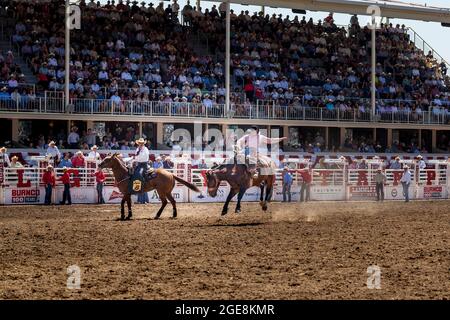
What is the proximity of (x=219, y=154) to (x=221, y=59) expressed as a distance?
8.64 meters

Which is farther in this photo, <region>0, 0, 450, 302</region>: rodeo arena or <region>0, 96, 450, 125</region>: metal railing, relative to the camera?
<region>0, 96, 450, 125</region>: metal railing

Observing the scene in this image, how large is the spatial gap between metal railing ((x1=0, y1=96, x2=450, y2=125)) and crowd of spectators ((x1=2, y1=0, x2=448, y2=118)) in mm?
201

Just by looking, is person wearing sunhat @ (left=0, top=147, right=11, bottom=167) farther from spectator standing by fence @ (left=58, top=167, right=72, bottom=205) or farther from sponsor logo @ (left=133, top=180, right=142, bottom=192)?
sponsor logo @ (left=133, top=180, right=142, bottom=192)

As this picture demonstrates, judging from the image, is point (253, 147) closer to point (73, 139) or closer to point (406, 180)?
point (73, 139)

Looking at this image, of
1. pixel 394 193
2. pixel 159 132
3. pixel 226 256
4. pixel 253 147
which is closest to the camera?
pixel 226 256

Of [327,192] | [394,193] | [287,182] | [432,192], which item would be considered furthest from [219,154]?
[432,192]

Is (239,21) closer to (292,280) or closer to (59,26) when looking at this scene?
(59,26)

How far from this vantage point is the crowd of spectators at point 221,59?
3206cm

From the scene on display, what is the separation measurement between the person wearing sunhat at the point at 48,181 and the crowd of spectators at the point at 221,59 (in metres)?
5.43

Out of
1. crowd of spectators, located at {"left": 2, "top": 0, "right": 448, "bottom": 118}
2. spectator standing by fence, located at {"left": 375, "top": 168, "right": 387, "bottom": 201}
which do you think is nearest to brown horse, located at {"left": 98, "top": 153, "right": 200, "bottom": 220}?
crowd of spectators, located at {"left": 2, "top": 0, "right": 448, "bottom": 118}

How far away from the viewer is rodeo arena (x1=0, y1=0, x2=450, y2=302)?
11.2 meters

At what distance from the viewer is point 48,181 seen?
26156mm

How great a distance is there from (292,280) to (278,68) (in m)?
28.4
